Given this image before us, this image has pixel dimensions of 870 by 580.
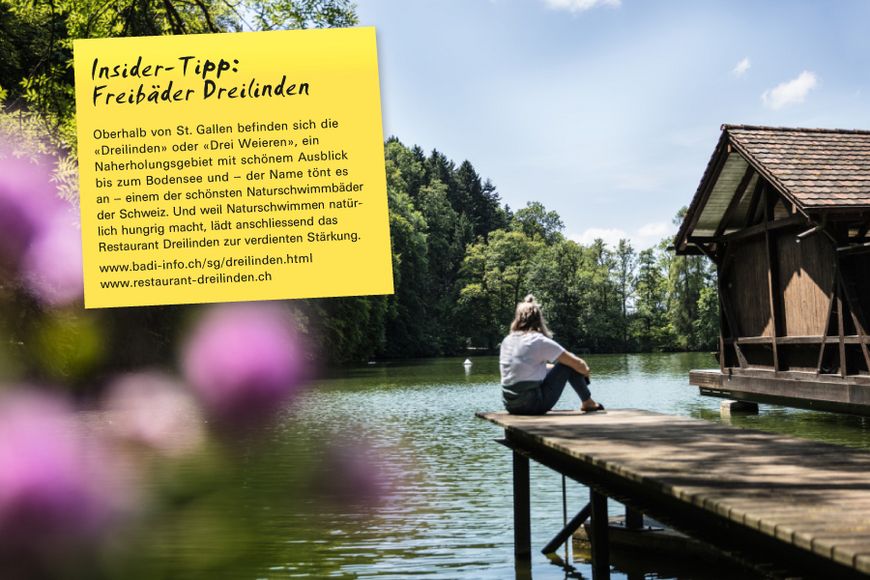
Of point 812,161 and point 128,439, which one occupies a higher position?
point 812,161

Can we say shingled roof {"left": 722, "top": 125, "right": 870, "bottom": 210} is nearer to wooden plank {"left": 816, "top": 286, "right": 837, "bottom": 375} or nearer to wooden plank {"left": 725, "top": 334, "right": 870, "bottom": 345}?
wooden plank {"left": 816, "top": 286, "right": 837, "bottom": 375}

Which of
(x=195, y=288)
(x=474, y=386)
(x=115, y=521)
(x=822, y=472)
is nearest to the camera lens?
(x=822, y=472)

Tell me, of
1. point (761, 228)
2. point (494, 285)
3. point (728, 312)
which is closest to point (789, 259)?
point (761, 228)

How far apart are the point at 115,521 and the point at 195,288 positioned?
4.12 meters

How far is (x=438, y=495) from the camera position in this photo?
12.5m

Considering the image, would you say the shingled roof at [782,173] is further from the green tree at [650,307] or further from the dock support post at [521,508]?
the green tree at [650,307]

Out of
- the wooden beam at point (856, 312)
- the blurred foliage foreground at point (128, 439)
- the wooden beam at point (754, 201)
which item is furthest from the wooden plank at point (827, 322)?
the blurred foliage foreground at point (128, 439)

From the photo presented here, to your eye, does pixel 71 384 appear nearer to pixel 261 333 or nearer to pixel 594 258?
pixel 261 333

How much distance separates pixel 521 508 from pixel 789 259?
1169cm

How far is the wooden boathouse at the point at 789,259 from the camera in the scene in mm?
16203

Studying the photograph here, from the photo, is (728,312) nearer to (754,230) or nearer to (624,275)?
(754,230)

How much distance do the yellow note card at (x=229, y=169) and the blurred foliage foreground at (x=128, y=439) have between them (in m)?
1.77

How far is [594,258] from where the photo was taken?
98375 mm

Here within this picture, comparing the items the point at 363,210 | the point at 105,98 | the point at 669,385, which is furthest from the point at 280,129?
the point at 669,385
